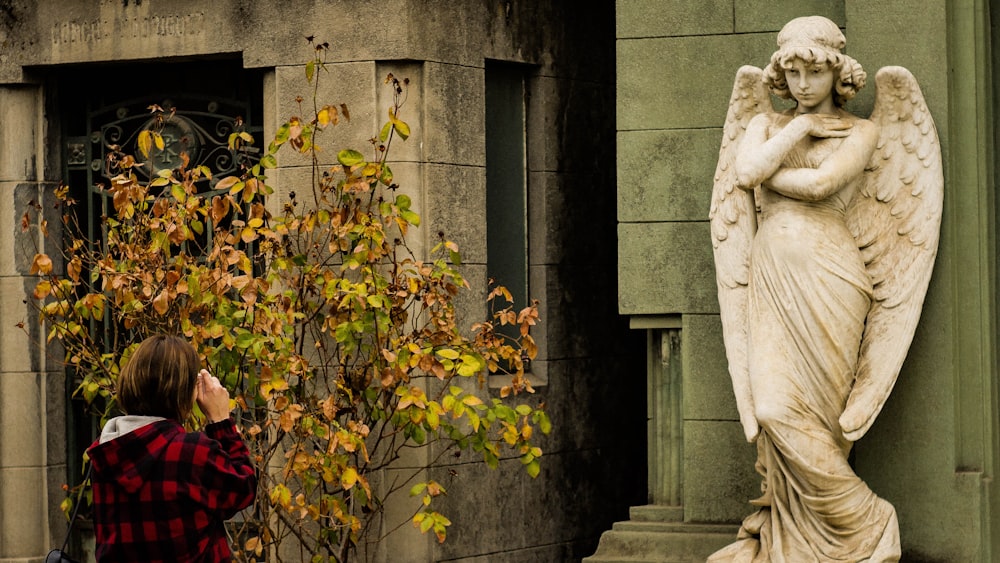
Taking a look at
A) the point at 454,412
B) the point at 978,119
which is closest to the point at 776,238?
the point at 978,119

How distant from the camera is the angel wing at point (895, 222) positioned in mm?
8180

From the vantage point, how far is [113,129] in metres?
10.8

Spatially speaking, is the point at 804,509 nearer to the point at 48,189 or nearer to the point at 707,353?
the point at 707,353

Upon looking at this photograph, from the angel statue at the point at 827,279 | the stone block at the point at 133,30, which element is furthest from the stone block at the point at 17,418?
the angel statue at the point at 827,279

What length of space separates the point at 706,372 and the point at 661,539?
2.86 feet

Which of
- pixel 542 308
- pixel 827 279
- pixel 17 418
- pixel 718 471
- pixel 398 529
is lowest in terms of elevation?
pixel 398 529

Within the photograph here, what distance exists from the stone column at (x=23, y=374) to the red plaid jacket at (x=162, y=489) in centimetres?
457

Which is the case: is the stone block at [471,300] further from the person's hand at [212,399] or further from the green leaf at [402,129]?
the person's hand at [212,399]

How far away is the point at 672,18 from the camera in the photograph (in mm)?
9367

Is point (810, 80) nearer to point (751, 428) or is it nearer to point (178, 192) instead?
point (751, 428)

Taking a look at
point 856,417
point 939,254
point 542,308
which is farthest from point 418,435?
point 939,254

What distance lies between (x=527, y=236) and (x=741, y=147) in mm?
2700

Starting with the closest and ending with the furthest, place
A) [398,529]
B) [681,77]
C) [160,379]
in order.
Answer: [160,379] < [681,77] < [398,529]

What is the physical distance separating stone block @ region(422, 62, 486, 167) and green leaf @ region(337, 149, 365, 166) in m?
0.82
